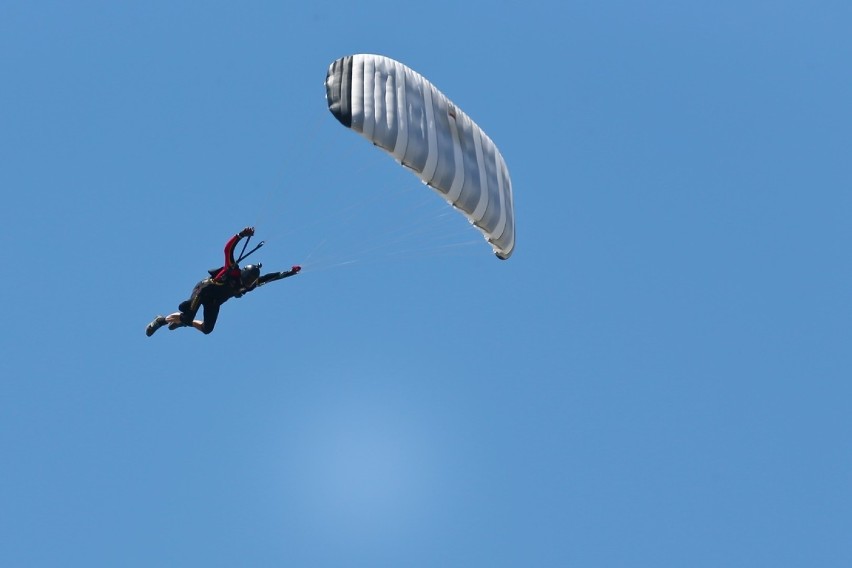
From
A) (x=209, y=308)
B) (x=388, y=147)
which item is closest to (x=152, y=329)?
(x=209, y=308)

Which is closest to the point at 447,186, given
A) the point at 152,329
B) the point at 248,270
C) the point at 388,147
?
the point at 388,147

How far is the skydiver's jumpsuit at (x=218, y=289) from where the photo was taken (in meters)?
34.3

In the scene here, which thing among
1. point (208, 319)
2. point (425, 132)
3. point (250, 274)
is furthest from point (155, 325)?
point (425, 132)

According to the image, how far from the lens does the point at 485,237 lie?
119 feet

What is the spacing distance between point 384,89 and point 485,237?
14.2ft

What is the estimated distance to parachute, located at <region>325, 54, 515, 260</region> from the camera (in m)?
33.0

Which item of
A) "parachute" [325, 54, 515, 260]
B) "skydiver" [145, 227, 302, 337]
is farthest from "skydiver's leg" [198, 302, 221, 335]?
"parachute" [325, 54, 515, 260]

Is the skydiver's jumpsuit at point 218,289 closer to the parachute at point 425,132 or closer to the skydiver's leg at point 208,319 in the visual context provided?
the skydiver's leg at point 208,319

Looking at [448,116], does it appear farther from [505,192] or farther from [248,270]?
[248,270]

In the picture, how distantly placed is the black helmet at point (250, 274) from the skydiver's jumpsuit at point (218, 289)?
74mm

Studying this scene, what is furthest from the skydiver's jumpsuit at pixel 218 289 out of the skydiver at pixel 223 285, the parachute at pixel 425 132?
the parachute at pixel 425 132

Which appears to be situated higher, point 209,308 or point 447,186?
point 447,186

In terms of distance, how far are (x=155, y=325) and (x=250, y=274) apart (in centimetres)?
338

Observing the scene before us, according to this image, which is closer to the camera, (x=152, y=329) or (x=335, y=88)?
(x=335, y=88)
